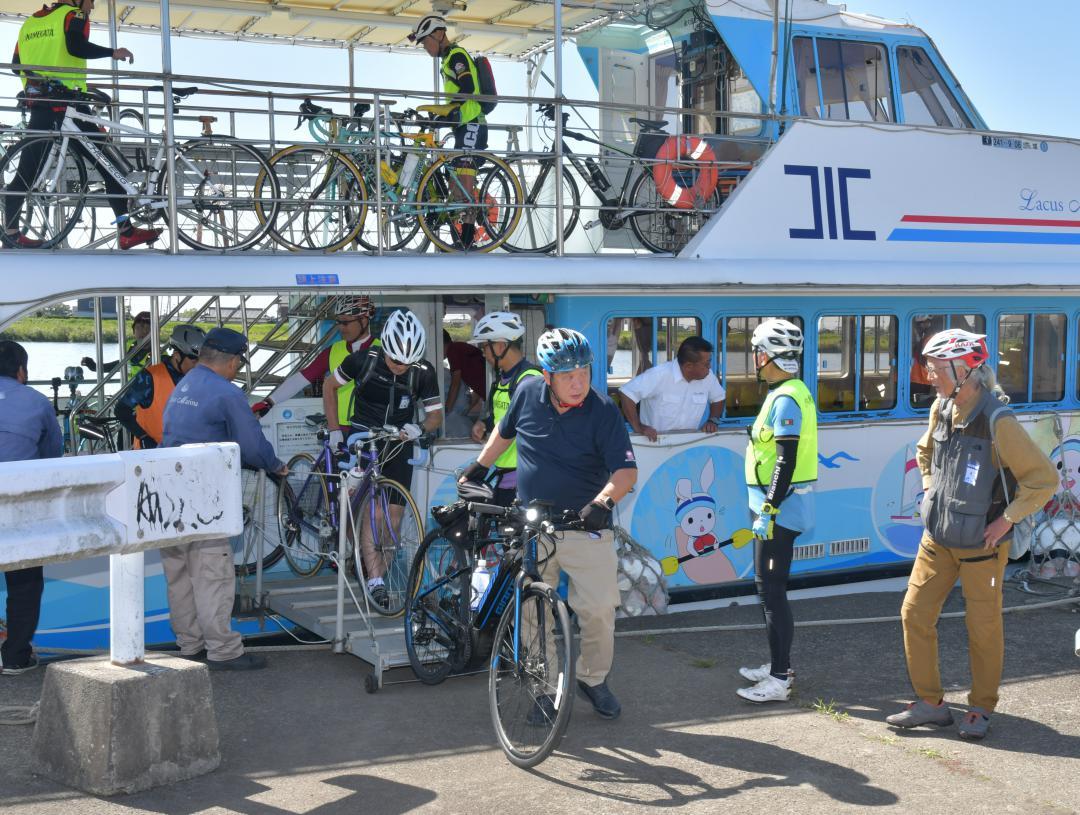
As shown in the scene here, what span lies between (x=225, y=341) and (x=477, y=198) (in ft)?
8.20

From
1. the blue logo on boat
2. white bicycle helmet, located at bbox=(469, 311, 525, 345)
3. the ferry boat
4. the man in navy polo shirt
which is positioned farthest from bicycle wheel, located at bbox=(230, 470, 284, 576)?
the blue logo on boat

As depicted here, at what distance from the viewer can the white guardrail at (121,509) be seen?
4551 millimetres

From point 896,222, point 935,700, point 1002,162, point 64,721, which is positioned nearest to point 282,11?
point 896,222

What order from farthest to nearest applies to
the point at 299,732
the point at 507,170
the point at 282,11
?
the point at 282,11
the point at 507,170
the point at 299,732

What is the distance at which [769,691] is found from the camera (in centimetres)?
621

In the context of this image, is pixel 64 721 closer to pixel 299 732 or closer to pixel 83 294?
pixel 299 732

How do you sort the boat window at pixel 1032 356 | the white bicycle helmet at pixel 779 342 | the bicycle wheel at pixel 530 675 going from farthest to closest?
1. the boat window at pixel 1032 356
2. the white bicycle helmet at pixel 779 342
3. the bicycle wheel at pixel 530 675

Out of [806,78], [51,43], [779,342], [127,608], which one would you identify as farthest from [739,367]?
[51,43]

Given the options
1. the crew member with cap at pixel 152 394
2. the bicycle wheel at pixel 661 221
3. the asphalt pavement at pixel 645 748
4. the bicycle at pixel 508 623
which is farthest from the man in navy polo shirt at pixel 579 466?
the bicycle wheel at pixel 661 221

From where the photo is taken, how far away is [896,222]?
30.2 feet

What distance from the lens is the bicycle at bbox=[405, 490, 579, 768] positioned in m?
5.32

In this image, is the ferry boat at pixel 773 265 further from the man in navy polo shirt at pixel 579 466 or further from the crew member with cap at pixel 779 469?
the crew member with cap at pixel 779 469

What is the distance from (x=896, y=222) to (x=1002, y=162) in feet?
3.96

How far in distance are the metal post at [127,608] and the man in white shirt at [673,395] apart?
4099 mm
